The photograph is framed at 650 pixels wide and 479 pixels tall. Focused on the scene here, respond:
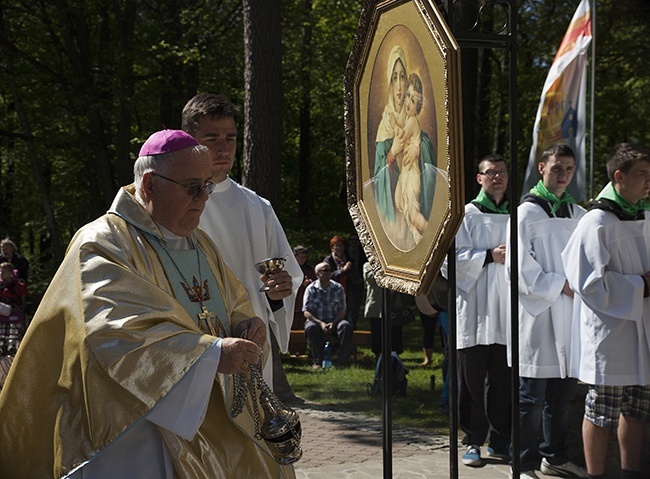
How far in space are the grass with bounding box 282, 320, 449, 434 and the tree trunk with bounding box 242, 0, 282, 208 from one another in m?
2.32

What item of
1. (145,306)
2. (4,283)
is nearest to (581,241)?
(145,306)

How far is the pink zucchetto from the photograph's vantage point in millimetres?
3488

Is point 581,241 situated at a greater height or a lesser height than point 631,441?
greater

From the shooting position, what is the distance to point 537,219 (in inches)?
262

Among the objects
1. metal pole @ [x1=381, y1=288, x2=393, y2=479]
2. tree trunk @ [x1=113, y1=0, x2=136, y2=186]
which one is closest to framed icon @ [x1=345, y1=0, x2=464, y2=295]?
metal pole @ [x1=381, y1=288, x2=393, y2=479]

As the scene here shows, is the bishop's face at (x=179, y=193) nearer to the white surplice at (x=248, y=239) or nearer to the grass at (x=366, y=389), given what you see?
the white surplice at (x=248, y=239)

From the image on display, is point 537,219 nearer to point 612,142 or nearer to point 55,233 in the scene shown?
point 55,233

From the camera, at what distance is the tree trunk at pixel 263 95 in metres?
10.5

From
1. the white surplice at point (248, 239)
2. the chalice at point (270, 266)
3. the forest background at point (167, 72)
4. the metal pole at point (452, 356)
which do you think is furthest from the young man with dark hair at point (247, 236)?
the forest background at point (167, 72)

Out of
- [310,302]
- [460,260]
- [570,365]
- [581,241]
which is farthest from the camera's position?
[310,302]

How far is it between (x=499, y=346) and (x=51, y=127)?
1828 cm

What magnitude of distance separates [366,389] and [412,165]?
729 centimetres

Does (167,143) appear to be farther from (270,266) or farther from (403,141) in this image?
(403,141)

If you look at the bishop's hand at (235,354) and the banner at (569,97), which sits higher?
the banner at (569,97)
